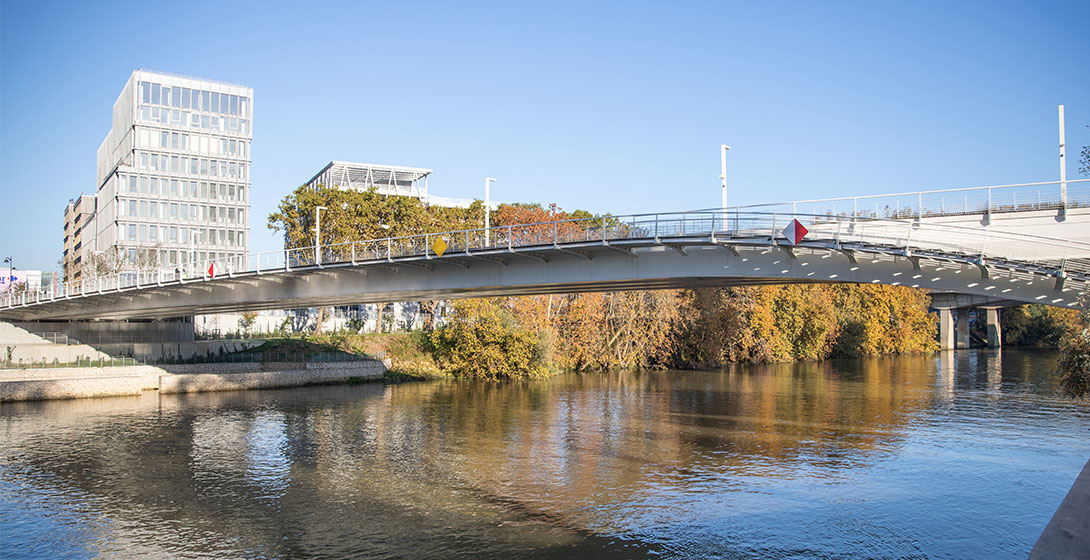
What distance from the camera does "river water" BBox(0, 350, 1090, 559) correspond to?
19.2 metres

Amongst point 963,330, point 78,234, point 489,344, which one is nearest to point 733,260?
point 489,344

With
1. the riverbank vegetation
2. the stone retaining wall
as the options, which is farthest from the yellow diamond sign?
the stone retaining wall

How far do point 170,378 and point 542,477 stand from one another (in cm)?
3670

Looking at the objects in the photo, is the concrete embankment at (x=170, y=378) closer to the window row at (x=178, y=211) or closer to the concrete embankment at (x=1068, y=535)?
the concrete embankment at (x=1068, y=535)

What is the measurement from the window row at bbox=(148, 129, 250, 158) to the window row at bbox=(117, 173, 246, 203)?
171 inches

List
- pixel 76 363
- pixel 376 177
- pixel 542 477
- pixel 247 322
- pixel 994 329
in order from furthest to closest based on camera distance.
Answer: pixel 376 177
pixel 994 329
pixel 247 322
pixel 76 363
pixel 542 477

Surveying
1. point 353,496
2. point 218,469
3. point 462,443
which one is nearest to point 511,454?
point 462,443

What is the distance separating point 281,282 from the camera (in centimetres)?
4478

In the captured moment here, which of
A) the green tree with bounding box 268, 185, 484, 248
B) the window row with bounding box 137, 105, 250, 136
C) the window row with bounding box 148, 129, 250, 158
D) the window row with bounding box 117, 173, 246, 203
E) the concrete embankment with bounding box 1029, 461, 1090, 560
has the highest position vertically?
the window row with bounding box 137, 105, 250, 136

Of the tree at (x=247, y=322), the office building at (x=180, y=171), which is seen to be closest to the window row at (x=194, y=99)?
the office building at (x=180, y=171)

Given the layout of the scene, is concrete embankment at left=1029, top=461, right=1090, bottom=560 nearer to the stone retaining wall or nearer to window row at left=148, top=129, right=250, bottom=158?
the stone retaining wall

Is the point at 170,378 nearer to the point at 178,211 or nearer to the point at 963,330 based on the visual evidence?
the point at 178,211

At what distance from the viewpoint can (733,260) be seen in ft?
100

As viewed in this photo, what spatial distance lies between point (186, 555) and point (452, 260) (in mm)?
20494
